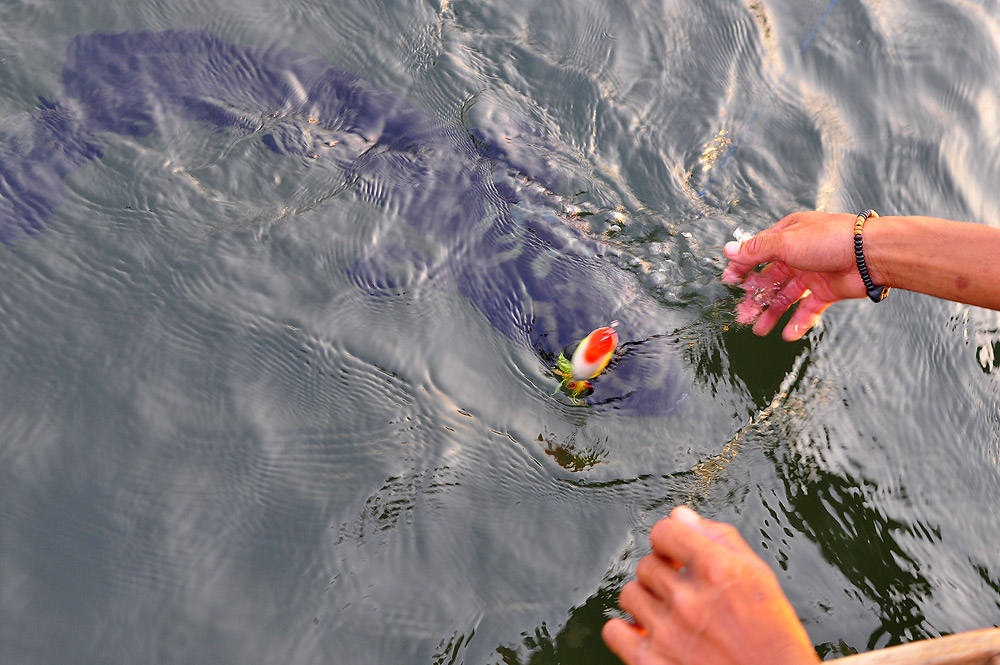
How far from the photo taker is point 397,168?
153 inches

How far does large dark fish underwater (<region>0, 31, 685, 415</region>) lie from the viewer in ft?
10.9

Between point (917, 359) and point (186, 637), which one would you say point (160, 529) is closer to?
point (186, 637)

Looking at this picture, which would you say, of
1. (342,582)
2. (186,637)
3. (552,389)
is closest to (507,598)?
(342,582)

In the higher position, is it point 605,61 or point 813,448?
point 605,61

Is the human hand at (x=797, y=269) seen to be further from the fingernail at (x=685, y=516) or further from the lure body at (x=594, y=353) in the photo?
the fingernail at (x=685, y=516)

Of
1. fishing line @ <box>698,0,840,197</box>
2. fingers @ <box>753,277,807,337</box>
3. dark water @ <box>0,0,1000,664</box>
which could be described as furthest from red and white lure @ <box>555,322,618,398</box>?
fishing line @ <box>698,0,840,197</box>

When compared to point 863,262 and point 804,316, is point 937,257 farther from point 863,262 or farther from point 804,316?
point 804,316

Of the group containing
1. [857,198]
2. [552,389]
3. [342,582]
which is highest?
[857,198]

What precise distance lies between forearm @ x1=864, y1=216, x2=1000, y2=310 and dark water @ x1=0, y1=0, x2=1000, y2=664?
900 mm

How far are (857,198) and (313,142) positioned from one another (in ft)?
11.7

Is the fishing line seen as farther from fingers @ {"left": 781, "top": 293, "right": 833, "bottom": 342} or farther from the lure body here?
the lure body

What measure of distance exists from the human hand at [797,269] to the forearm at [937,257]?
4.2 inches

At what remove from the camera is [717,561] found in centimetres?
169

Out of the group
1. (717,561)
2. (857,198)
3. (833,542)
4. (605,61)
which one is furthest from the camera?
(605,61)
